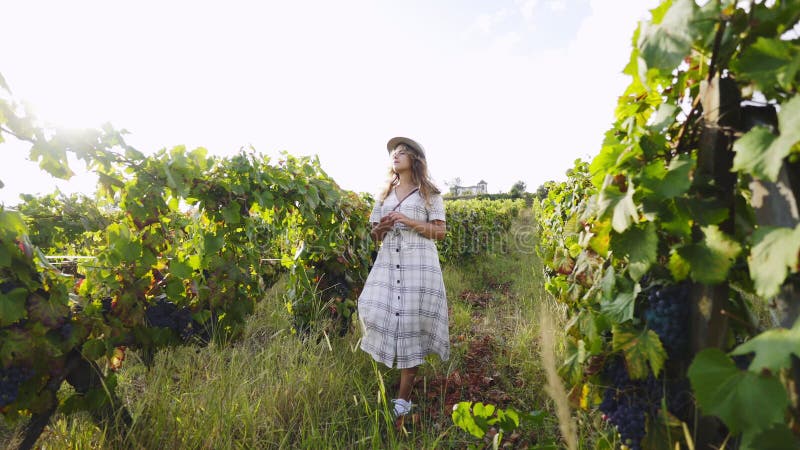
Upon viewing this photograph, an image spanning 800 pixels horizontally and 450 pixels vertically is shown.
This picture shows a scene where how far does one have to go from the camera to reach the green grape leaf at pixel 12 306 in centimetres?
154

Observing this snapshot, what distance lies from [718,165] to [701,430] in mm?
785

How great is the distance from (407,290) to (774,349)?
2.29 metres

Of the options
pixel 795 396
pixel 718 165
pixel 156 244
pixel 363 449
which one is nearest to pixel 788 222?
pixel 718 165

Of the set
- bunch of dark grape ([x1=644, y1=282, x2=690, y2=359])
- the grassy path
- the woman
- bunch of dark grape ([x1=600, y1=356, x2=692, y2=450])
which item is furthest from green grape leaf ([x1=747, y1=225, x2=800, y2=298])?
the woman

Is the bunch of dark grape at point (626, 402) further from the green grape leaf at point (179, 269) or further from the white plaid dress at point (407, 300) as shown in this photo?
the green grape leaf at point (179, 269)

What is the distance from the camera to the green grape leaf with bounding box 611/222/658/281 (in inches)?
41.8

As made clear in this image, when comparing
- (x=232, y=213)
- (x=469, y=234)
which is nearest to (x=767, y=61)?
(x=232, y=213)

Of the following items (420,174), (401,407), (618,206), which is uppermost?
(420,174)

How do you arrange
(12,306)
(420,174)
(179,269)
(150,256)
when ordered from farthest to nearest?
1. (420,174)
2. (179,269)
3. (150,256)
4. (12,306)

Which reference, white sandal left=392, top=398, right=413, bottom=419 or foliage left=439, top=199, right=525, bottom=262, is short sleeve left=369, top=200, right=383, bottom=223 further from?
foliage left=439, top=199, right=525, bottom=262

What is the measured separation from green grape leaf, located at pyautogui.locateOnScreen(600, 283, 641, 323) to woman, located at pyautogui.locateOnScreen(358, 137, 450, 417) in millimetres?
1671

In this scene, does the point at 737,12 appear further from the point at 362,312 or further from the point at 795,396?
the point at 362,312

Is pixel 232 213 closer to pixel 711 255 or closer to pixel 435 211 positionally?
pixel 435 211

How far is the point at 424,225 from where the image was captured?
296cm
